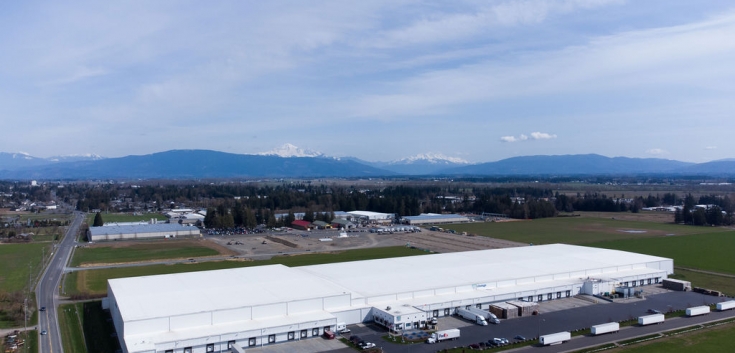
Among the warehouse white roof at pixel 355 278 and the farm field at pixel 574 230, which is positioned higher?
the warehouse white roof at pixel 355 278

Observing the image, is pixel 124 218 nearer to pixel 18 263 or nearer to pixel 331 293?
pixel 18 263

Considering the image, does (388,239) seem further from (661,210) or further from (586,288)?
(661,210)

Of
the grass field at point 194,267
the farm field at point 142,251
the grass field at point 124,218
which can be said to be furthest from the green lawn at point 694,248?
the grass field at point 124,218

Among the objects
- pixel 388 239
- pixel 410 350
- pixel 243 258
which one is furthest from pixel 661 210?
pixel 410 350

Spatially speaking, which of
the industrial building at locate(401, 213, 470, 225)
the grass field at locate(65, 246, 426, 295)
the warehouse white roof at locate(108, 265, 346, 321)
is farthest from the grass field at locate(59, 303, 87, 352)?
the industrial building at locate(401, 213, 470, 225)

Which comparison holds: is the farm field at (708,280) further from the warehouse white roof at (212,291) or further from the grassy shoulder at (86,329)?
the grassy shoulder at (86,329)

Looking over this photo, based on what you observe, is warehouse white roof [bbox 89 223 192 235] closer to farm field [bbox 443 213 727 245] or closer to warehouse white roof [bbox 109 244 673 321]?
warehouse white roof [bbox 109 244 673 321]

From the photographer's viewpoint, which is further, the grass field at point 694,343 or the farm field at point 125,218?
the farm field at point 125,218
